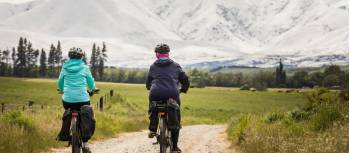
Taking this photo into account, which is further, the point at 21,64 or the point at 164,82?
the point at 21,64

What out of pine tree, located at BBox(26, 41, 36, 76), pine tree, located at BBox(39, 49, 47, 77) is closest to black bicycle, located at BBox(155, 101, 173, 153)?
pine tree, located at BBox(26, 41, 36, 76)

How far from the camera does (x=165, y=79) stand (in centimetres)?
1482

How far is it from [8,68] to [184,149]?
14108 centimetres

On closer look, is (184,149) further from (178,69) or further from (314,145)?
(314,145)

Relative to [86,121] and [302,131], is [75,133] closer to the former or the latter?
[86,121]

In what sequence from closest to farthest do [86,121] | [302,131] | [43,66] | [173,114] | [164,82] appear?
[86,121]
[173,114]
[164,82]
[302,131]
[43,66]

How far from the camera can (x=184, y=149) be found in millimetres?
19594

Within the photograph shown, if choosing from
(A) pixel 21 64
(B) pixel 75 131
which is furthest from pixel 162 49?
(A) pixel 21 64

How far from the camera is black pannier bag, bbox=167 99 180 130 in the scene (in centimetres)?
1447

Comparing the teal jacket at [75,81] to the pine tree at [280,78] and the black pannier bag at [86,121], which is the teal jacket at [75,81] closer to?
the black pannier bag at [86,121]

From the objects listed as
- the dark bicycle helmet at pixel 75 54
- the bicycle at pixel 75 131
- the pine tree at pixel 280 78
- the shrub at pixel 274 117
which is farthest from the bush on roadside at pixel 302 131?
the pine tree at pixel 280 78

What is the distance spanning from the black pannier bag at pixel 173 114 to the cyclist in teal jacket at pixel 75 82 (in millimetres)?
1818

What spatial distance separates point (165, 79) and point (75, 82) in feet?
6.80

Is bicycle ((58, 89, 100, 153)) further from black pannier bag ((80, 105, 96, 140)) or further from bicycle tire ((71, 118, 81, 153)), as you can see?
black pannier bag ((80, 105, 96, 140))
